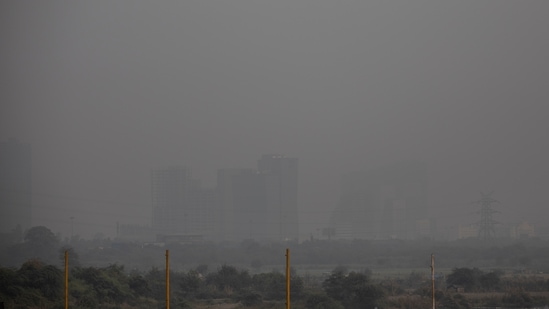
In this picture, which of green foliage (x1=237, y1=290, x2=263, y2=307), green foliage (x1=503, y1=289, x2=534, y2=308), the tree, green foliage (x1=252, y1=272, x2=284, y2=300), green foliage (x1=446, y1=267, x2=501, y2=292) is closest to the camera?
green foliage (x1=503, y1=289, x2=534, y2=308)

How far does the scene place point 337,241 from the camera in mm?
90250

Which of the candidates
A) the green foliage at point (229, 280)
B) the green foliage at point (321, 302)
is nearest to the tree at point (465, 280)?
the green foliage at point (229, 280)

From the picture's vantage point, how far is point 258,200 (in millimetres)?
102875

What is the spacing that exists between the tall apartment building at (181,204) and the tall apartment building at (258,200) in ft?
4.78

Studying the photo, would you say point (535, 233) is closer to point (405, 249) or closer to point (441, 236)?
point (441, 236)

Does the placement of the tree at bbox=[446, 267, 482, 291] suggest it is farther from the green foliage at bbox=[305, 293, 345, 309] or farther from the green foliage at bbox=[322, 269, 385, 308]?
the green foliage at bbox=[305, 293, 345, 309]

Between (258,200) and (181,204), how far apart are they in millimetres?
7700

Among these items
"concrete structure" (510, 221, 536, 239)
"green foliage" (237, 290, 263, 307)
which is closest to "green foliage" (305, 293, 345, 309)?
"green foliage" (237, 290, 263, 307)

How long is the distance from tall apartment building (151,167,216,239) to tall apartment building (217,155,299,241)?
1.46 meters

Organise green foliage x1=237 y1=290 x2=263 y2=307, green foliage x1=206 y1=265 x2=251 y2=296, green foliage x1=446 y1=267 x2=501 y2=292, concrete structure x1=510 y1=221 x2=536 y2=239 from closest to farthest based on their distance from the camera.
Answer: green foliage x1=237 y1=290 x2=263 y2=307, green foliage x1=206 y1=265 x2=251 y2=296, green foliage x1=446 y1=267 x2=501 y2=292, concrete structure x1=510 y1=221 x2=536 y2=239

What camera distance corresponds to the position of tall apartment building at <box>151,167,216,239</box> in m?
101

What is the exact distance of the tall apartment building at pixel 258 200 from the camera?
101 m

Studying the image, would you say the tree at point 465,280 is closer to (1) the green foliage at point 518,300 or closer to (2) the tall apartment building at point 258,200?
(1) the green foliage at point 518,300

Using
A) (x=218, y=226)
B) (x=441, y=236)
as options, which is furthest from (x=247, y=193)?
(x=441, y=236)
